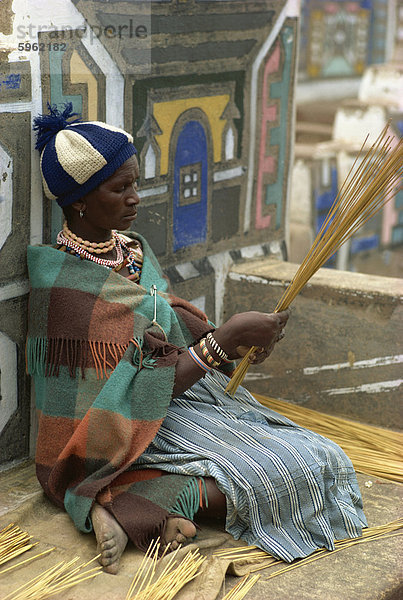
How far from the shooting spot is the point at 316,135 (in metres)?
10.2

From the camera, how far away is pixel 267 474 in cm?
266

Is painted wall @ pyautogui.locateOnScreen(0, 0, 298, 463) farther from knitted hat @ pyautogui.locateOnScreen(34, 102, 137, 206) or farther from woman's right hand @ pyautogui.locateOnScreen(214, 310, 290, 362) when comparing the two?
woman's right hand @ pyautogui.locateOnScreen(214, 310, 290, 362)

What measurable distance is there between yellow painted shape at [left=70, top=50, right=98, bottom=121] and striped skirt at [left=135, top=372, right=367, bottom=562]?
101cm

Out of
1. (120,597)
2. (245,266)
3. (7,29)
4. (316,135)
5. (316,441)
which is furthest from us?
(316,135)

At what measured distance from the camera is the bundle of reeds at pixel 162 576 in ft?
7.64

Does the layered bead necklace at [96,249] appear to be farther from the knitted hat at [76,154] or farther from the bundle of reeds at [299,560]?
the bundle of reeds at [299,560]

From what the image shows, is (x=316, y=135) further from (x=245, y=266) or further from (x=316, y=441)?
(x=316, y=441)

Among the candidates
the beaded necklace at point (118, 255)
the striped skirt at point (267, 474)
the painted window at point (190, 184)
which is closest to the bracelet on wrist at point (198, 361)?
the striped skirt at point (267, 474)

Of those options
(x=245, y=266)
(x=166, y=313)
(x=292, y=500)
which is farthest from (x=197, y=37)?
(x=292, y=500)

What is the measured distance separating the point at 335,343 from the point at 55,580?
1.70m

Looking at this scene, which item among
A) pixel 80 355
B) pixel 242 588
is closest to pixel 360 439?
pixel 242 588

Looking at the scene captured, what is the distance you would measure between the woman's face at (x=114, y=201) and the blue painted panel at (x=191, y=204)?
0.80m

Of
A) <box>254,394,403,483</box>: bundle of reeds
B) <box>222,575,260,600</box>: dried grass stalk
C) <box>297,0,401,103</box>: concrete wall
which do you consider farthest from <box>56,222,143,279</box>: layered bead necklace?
<box>297,0,401,103</box>: concrete wall

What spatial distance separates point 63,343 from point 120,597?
76 centimetres
